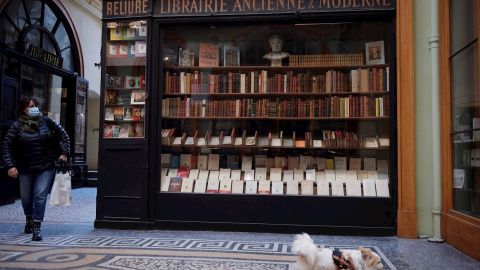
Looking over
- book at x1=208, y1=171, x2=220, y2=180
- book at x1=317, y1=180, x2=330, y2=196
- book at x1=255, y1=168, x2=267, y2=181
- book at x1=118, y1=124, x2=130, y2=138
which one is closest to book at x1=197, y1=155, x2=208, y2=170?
book at x1=208, y1=171, x2=220, y2=180

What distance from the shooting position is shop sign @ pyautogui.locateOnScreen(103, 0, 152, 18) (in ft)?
19.3

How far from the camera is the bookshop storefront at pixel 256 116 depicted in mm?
5504

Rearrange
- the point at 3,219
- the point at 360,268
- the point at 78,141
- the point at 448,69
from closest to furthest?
the point at 360,268 < the point at 448,69 < the point at 3,219 < the point at 78,141

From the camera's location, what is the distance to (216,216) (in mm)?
5680

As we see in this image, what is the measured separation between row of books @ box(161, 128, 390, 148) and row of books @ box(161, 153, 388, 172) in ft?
0.57

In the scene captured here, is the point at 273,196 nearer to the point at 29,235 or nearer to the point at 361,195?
the point at 361,195

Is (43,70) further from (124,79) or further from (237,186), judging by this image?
(237,186)

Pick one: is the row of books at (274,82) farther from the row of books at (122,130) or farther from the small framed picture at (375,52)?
the row of books at (122,130)

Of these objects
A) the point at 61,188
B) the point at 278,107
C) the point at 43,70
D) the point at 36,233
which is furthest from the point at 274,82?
the point at 43,70

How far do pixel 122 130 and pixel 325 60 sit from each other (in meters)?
3.01

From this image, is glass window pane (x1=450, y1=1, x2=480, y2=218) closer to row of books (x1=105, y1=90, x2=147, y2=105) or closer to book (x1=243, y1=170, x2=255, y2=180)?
book (x1=243, y1=170, x2=255, y2=180)

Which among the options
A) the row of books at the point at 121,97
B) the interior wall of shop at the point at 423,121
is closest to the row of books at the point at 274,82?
the row of books at the point at 121,97

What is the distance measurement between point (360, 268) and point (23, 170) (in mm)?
4083

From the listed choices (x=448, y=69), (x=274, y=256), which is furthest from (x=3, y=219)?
(x=448, y=69)
